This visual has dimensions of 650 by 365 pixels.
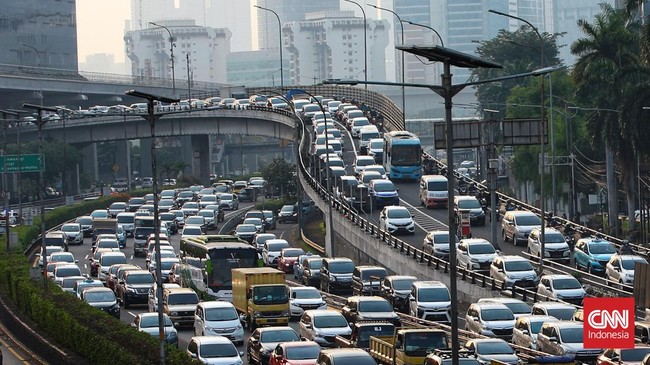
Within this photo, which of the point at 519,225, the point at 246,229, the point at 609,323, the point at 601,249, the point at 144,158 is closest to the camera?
the point at 609,323

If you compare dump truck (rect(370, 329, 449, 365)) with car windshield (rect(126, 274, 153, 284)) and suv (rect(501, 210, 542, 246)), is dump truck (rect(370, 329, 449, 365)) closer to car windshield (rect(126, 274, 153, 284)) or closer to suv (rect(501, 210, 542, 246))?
car windshield (rect(126, 274, 153, 284))

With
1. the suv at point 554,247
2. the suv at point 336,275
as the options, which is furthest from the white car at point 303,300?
the suv at point 554,247

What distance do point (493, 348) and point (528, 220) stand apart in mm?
29325

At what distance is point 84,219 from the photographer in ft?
316

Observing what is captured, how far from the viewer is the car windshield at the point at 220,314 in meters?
44.0

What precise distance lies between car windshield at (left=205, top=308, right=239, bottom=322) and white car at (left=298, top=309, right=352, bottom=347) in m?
2.44

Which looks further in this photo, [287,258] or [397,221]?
[287,258]

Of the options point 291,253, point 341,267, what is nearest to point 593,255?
point 341,267

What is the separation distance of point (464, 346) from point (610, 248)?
21.4 metres

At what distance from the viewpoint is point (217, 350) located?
120 feet

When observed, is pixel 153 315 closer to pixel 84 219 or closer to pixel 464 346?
pixel 464 346

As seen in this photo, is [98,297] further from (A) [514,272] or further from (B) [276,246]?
(B) [276,246]

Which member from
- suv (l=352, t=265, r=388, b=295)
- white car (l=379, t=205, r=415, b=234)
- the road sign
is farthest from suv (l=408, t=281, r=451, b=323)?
the road sign

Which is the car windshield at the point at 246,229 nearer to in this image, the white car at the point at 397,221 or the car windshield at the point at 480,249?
the white car at the point at 397,221
